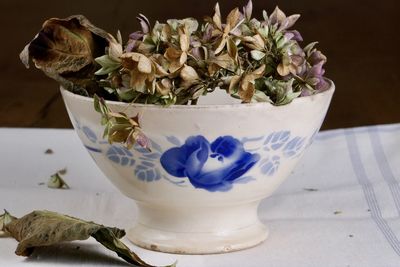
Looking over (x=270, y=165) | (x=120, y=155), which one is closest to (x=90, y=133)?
(x=120, y=155)

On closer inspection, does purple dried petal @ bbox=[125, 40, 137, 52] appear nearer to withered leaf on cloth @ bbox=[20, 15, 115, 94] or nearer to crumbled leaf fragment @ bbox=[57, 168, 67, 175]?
withered leaf on cloth @ bbox=[20, 15, 115, 94]

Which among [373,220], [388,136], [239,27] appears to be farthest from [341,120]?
[239,27]

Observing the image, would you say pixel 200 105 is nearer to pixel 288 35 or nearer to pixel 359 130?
pixel 288 35

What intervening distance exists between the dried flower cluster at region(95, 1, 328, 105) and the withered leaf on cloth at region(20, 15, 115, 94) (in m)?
0.02

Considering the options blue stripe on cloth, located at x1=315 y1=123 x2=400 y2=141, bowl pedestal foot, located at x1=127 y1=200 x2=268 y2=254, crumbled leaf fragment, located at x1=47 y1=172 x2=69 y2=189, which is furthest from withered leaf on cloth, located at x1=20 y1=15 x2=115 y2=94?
blue stripe on cloth, located at x1=315 y1=123 x2=400 y2=141

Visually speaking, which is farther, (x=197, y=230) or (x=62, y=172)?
(x=62, y=172)

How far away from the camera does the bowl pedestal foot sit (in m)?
0.80

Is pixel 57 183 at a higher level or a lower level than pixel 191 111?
lower

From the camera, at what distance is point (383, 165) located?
1048 millimetres

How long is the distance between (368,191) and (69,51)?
32cm

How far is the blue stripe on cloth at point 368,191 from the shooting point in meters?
0.83

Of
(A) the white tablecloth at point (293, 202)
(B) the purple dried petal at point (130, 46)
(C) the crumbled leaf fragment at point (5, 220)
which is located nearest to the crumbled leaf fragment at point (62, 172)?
(A) the white tablecloth at point (293, 202)

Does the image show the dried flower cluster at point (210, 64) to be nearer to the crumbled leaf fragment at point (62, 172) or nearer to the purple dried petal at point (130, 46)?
the purple dried petal at point (130, 46)

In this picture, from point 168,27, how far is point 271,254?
0.58 feet
